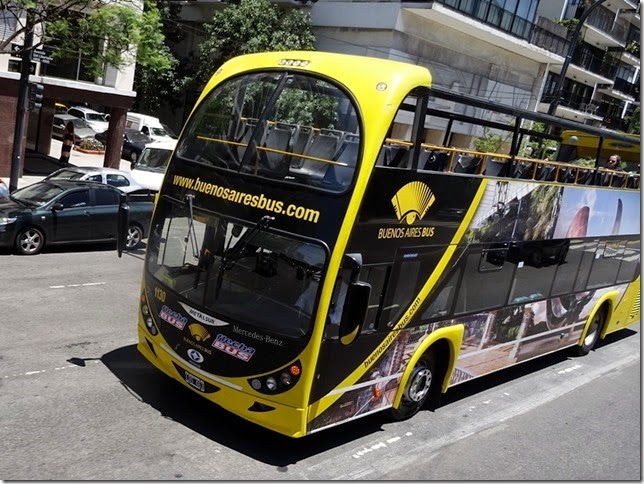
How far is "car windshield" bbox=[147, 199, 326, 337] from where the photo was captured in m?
6.31

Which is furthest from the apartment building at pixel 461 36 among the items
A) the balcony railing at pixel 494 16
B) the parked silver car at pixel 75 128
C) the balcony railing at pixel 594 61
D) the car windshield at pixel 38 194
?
the car windshield at pixel 38 194

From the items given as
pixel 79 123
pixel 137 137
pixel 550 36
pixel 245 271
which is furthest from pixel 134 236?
pixel 550 36

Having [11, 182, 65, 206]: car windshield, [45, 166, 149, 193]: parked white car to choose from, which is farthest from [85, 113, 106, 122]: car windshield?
[11, 182, 65, 206]: car windshield

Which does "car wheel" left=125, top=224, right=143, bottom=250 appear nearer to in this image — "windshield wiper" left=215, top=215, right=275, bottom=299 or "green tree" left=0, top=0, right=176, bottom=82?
"green tree" left=0, top=0, right=176, bottom=82

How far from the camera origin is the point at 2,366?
771cm

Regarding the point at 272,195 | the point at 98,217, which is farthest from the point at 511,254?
the point at 98,217

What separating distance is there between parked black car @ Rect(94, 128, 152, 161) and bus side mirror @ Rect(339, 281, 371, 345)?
26.1 metres

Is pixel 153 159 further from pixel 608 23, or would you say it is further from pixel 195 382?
pixel 608 23

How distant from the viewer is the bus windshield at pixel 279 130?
21.0ft

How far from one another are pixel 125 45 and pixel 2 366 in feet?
36.4

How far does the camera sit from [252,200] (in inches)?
260

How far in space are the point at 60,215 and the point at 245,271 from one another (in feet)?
29.8

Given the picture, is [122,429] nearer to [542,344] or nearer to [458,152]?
[458,152]

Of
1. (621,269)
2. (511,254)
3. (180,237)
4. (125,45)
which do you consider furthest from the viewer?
(125,45)
